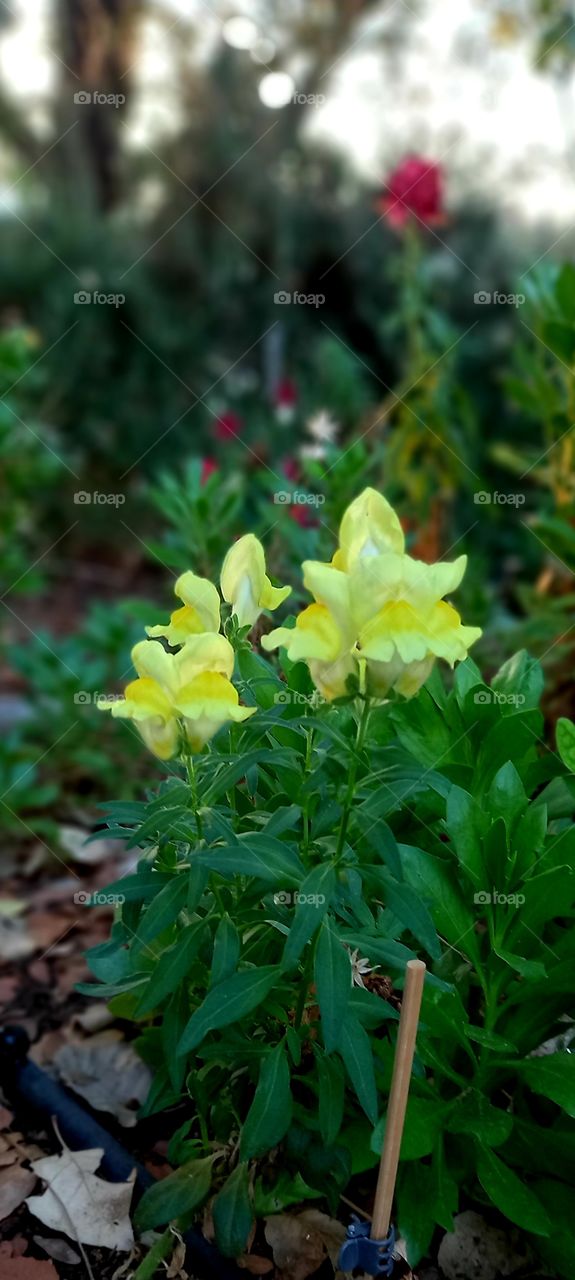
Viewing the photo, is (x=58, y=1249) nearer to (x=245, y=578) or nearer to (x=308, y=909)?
(x=308, y=909)

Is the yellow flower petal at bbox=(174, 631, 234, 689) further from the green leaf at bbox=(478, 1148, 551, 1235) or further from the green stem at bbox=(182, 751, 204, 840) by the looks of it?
the green leaf at bbox=(478, 1148, 551, 1235)

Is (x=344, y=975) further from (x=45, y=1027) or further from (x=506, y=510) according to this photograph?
(x=506, y=510)

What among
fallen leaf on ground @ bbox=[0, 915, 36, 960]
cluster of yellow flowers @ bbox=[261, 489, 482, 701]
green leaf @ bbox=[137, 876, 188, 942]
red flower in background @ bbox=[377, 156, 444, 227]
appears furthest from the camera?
red flower in background @ bbox=[377, 156, 444, 227]

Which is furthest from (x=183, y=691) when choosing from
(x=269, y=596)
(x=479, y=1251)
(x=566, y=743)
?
(x=479, y=1251)

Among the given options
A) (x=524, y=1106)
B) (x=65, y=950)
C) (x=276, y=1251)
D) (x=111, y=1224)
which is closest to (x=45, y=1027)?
(x=65, y=950)

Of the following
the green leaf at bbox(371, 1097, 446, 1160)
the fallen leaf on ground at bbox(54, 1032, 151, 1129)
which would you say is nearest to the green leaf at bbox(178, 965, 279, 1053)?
the green leaf at bbox(371, 1097, 446, 1160)

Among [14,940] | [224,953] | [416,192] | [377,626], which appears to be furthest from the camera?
[416,192]
